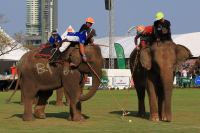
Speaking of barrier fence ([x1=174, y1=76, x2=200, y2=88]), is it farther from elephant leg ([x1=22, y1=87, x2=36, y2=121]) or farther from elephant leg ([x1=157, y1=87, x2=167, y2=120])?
elephant leg ([x1=22, y1=87, x2=36, y2=121])

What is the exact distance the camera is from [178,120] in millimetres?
14070

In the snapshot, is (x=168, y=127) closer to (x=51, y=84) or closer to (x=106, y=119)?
(x=106, y=119)

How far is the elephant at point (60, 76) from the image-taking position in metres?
13.5

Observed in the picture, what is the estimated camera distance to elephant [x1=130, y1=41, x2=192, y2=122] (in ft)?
44.4

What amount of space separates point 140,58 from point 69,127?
365cm

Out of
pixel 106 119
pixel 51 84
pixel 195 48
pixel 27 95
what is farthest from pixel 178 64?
Answer: pixel 195 48

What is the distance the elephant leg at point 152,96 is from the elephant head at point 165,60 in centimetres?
24

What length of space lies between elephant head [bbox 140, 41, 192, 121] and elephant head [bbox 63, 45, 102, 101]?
64.2 inches

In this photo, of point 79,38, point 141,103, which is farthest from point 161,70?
point 79,38

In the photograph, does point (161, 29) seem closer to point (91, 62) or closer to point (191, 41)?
point (91, 62)

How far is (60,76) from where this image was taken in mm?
14141

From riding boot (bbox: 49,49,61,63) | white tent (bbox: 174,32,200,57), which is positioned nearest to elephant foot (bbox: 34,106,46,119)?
riding boot (bbox: 49,49,61,63)

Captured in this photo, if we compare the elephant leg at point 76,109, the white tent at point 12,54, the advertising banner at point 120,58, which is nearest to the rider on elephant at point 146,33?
the elephant leg at point 76,109

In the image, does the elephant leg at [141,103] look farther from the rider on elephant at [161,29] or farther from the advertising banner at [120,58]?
the advertising banner at [120,58]
